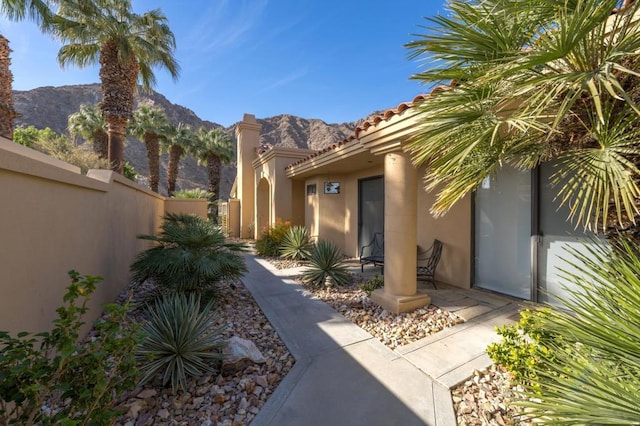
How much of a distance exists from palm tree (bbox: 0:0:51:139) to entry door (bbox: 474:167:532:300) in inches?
478

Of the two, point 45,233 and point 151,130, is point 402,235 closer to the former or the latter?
point 45,233

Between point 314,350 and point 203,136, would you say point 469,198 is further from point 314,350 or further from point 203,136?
point 203,136

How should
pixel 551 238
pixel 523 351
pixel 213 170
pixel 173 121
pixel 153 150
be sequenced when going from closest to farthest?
pixel 523 351 < pixel 551 238 < pixel 153 150 < pixel 213 170 < pixel 173 121

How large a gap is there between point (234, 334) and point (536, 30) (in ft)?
16.2

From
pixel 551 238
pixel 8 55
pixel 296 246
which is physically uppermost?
pixel 8 55

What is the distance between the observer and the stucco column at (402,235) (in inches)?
187

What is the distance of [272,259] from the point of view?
1002cm

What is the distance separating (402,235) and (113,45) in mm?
11109

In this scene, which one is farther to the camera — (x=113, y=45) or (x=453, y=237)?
(x=113, y=45)

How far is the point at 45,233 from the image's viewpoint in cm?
292

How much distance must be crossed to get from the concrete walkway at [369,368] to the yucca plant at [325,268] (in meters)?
1.30

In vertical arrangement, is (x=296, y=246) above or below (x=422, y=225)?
below

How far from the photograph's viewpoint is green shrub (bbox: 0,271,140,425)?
1376mm

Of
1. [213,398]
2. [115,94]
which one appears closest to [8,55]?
[115,94]
